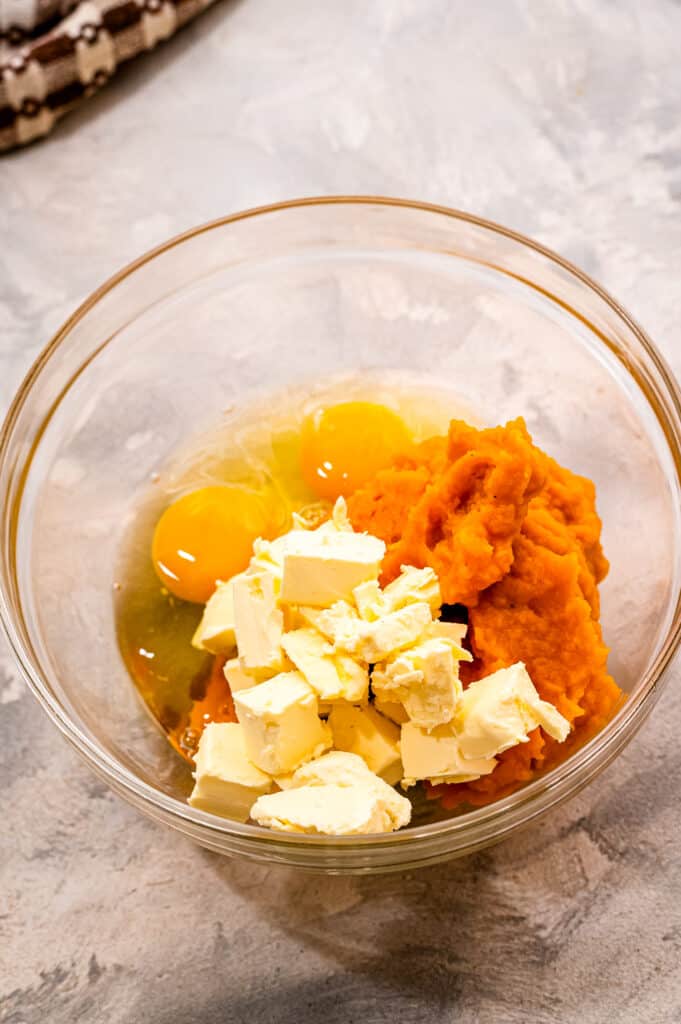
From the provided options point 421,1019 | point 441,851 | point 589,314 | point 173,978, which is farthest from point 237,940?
point 589,314

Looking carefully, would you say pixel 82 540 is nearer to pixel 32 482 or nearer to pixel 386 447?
pixel 32 482

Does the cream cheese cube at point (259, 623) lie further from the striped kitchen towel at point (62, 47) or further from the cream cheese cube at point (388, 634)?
the striped kitchen towel at point (62, 47)

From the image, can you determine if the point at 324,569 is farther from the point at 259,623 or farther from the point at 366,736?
the point at 366,736

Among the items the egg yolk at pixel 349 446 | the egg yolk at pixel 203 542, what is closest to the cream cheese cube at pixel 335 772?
the egg yolk at pixel 203 542

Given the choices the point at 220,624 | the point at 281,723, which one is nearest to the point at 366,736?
the point at 281,723

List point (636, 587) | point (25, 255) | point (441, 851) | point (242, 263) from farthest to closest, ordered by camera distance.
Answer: point (25, 255)
point (242, 263)
point (636, 587)
point (441, 851)

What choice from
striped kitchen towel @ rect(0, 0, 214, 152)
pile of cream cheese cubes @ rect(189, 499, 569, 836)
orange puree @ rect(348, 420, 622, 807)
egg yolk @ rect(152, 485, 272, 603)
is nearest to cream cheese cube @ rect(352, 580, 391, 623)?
pile of cream cheese cubes @ rect(189, 499, 569, 836)

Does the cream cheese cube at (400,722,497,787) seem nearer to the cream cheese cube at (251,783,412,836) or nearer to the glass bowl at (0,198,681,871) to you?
the cream cheese cube at (251,783,412,836)
